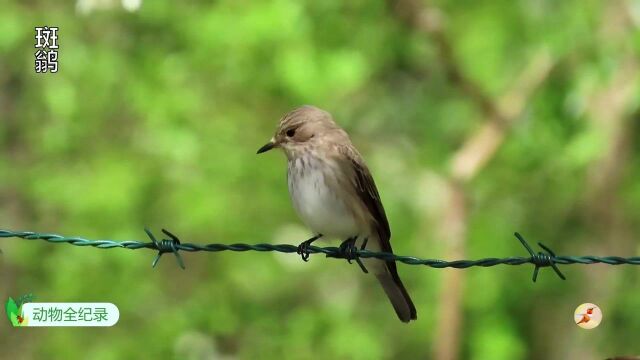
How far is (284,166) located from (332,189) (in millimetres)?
4303

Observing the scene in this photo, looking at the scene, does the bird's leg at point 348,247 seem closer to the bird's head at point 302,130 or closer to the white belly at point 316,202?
the white belly at point 316,202

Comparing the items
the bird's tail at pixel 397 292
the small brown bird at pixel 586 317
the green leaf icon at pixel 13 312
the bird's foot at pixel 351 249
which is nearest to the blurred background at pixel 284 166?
the small brown bird at pixel 586 317

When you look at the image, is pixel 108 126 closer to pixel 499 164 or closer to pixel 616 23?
pixel 499 164

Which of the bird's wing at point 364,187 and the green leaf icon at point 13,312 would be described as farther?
the green leaf icon at point 13,312

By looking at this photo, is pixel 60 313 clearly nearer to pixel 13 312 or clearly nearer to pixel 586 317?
pixel 13 312

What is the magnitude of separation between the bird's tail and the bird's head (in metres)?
0.68

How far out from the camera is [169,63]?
9.19m

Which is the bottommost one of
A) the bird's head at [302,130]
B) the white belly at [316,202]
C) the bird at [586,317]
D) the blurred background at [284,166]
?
the bird at [586,317]

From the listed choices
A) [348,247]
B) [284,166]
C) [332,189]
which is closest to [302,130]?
[332,189]

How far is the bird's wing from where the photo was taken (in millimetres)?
4781

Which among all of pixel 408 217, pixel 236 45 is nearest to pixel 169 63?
pixel 236 45

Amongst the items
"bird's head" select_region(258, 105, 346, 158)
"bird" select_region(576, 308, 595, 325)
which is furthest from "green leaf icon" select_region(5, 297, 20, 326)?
"bird" select_region(576, 308, 595, 325)

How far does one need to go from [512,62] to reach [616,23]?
1.01 m

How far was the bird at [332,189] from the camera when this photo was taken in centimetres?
466
